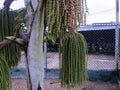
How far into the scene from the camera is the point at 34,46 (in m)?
1.66

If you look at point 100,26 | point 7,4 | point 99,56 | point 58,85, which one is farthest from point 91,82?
point 7,4

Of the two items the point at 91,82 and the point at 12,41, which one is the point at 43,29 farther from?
the point at 91,82

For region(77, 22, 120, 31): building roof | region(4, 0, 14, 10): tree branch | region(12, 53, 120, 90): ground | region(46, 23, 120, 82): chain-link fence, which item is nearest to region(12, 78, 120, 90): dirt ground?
region(12, 53, 120, 90): ground

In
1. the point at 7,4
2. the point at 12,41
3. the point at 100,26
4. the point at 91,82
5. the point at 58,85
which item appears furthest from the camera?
the point at 100,26

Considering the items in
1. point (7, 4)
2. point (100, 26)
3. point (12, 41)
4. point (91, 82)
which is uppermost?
point (7, 4)

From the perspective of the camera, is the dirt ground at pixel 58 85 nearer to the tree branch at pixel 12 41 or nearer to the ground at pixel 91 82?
the ground at pixel 91 82

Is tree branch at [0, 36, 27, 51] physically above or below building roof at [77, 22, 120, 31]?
above

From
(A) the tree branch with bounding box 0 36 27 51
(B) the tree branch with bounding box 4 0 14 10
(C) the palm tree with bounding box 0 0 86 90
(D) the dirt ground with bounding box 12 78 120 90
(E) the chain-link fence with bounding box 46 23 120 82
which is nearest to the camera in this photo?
(C) the palm tree with bounding box 0 0 86 90

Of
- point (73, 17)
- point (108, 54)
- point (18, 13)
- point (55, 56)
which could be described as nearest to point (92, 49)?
point (108, 54)

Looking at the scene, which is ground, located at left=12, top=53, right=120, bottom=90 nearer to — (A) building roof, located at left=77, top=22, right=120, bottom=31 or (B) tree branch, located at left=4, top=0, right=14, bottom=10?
(A) building roof, located at left=77, top=22, right=120, bottom=31

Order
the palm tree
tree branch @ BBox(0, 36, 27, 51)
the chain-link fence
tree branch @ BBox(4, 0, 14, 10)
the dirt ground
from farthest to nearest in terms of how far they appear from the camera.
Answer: the chain-link fence, the dirt ground, tree branch @ BBox(4, 0, 14, 10), tree branch @ BBox(0, 36, 27, 51), the palm tree

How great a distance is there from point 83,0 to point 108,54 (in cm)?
490

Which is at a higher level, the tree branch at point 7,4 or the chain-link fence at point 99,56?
the tree branch at point 7,4

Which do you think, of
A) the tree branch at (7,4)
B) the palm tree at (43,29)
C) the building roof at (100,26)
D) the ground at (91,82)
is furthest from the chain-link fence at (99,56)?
the palm tree at (43,29)
